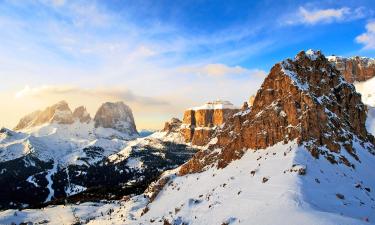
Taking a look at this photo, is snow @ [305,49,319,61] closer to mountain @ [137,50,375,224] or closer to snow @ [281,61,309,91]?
→ mountain @ [137,50,375,224]

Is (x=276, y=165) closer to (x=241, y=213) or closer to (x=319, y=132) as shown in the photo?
(x=319, y=132)

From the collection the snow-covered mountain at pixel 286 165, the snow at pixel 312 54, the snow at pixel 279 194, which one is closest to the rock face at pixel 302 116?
the snow at pixel 312 54

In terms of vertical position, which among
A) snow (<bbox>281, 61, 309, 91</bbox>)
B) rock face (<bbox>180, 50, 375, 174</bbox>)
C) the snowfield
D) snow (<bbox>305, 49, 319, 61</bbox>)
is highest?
snow (<bbox>305, 49, 319, 61</bbox>)

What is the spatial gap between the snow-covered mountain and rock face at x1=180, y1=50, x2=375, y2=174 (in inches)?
8.9

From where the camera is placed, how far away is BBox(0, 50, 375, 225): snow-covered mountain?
65062mm

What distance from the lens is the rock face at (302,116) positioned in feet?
290

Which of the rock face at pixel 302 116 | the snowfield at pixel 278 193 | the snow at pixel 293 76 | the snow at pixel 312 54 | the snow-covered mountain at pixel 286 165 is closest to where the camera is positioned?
the snowfield at pixel 278 193

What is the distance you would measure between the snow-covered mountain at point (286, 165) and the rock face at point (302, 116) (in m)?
0.23

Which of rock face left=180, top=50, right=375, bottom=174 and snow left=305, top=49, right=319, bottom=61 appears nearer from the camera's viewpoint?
rock face left=180, top=50, right=375, bottom=174

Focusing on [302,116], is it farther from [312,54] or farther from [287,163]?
[312,54]

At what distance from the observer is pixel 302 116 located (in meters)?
90.4

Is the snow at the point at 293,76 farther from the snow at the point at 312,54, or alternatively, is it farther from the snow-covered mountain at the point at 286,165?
the snow at the point at 312,54

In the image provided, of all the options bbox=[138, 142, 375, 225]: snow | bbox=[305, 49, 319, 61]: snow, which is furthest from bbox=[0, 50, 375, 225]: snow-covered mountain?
bbox=[305, 49, 319, 61]: snow

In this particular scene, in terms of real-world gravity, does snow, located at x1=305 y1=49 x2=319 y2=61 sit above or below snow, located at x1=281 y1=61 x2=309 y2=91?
above
